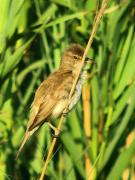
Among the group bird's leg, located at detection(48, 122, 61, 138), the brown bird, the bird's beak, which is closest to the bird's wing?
the brown bird

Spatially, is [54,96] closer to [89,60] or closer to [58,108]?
[58,108]

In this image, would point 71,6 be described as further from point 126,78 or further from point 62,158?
point 62,158

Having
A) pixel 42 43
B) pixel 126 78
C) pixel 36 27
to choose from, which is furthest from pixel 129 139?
pixel 36 27

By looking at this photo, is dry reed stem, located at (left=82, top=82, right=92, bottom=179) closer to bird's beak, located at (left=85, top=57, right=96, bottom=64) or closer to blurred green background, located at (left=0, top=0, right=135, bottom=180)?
blurred green background, located at (left=0, top=0, right=135, bottom=180)

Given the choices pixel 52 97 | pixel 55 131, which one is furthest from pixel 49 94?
pixel 55 131

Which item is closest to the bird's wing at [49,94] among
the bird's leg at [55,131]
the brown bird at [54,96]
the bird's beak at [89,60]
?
the brown bird at [54,96]

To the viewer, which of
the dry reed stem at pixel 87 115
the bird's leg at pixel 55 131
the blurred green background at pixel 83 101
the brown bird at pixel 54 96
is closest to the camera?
the bird's leg at pixel 55 131

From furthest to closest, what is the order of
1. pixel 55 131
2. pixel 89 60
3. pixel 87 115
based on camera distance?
pixel 87 115
pixel 89 60
pixel 55 131

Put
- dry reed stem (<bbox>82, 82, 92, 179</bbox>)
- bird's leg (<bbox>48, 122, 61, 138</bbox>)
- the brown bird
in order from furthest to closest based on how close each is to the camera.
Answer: dry reed stem (<bbox>82, 82, 92, 179</bbox>), the brown bird, bird's leg (<bbox>48, 122, 61, 138</bbox>)

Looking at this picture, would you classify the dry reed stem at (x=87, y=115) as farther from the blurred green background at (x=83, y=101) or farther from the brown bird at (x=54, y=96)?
the brown bird at (x=54, y=96)
